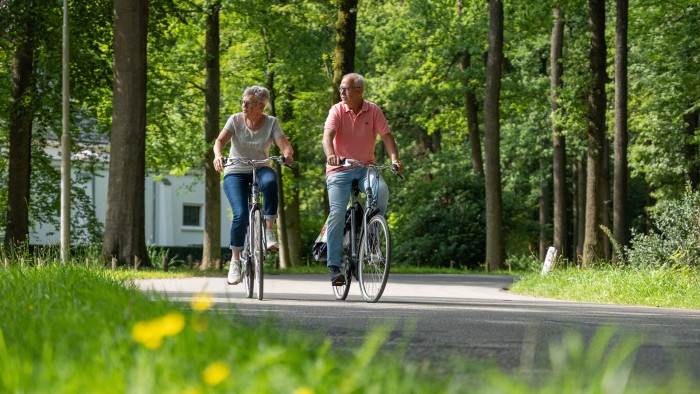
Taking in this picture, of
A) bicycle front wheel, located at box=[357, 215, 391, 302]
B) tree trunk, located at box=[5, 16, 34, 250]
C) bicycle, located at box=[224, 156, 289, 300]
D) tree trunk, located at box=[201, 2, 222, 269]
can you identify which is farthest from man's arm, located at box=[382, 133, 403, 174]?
tree trunk, located at box=[201, 2, 222, 269]

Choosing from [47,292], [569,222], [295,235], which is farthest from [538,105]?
[47,292]

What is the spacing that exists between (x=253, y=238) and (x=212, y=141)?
22587 mm

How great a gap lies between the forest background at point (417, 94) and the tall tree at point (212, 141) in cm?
7

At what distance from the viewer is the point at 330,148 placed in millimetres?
11352

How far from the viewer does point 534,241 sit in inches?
2015

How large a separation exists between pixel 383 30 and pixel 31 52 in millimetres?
15701

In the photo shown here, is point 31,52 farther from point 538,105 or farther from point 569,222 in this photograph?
point 569,222

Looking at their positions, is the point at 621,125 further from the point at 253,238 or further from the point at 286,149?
the point at 253,238

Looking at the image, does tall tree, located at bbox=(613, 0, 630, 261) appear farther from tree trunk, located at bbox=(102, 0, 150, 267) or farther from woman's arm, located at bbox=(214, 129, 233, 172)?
woman's arm, located at bbox=(214, 129, 233, 172)

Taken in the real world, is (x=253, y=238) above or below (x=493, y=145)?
below

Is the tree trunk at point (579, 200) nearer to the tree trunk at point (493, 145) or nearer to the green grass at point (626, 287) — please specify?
the tree trunk at point (493, 145)

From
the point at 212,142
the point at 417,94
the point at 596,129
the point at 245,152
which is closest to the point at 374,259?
the point at 245,152

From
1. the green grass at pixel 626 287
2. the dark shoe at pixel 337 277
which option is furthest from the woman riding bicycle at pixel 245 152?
the green grass at pixel 626 287

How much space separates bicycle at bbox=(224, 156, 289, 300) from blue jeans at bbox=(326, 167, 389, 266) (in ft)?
1.94
